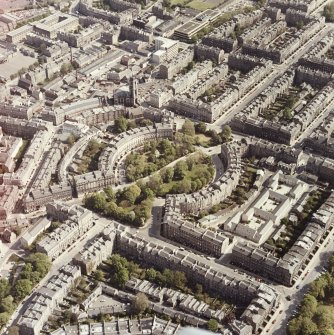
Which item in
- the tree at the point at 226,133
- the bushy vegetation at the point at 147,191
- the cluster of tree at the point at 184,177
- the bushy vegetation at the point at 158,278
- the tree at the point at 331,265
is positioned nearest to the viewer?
the bushy vegetation at the point at 158,278

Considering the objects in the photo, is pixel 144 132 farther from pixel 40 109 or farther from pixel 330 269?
pixel 330 269

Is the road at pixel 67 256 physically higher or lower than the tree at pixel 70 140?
lower

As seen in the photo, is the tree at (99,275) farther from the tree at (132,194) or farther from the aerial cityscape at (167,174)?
the tree at (132,194)

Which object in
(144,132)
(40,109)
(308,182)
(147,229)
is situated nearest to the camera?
(147,229)

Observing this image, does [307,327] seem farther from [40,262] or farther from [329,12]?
[329,12]

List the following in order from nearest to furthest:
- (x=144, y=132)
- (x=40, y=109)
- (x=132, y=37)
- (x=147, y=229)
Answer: (x=147, y=229) → (x=144, y=132) → (x=40, y=109) → (x=132, y=37)

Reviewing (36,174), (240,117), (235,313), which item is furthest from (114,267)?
(240,117)

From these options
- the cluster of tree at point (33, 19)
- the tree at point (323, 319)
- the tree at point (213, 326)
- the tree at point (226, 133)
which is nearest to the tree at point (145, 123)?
the tree at point (226, 133)
